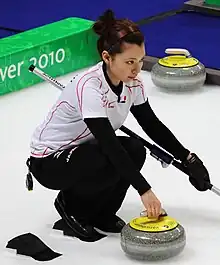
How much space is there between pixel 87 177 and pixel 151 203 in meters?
0.26

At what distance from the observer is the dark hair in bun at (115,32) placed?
2445 millimetres

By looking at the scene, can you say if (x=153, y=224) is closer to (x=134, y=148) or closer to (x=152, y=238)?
(x=152, y=238)

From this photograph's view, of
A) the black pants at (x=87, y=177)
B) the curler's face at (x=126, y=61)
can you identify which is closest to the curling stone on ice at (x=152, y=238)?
the black pants at (x=87, y=177)

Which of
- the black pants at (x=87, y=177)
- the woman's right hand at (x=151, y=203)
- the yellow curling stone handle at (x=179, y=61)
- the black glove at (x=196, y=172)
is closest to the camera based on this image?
the woman's right hand at (x=151, y=203)

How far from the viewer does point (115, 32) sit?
246 centimetres

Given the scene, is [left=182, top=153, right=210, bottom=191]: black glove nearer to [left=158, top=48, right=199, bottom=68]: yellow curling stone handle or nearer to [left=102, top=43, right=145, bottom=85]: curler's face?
[left=102, top=43, right=145, bottom=85]: curler's face

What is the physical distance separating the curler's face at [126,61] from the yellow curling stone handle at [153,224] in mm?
423

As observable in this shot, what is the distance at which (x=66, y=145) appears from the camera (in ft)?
8.52

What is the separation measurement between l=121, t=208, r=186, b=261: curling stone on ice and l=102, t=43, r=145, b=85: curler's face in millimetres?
429

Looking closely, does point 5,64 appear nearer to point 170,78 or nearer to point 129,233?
point 170,78

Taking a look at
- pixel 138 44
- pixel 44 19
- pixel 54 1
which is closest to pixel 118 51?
pixel 138 44

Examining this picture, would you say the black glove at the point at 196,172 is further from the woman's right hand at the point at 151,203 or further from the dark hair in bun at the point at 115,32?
the dark hair in bun at the point at 115,32

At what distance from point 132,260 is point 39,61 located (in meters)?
1.94

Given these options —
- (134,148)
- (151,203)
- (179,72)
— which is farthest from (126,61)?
(179,72)
